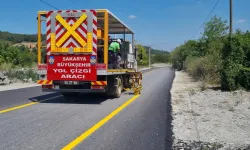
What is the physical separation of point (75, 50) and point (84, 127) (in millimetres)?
4658

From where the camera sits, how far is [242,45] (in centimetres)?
1702

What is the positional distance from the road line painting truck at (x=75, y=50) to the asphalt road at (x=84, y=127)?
2.76ft

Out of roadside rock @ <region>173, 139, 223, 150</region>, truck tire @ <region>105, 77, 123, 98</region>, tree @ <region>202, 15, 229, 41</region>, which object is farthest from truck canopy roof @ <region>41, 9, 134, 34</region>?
tree @ <region>202, 15, 229, 41</region>

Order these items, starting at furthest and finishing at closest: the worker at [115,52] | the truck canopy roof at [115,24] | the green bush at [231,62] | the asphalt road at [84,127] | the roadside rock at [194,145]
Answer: the green bush at [231,62]
the worker at [115,52]
the truck canopy roof at [115,24]
the asphalt road at [84,127]
the roadside rock at [194,145]

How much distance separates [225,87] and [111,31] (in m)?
6.62

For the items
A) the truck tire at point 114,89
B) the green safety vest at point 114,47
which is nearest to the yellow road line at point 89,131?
the truck tire at point 114,89

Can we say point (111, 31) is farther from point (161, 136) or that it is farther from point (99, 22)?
point (161, 136)

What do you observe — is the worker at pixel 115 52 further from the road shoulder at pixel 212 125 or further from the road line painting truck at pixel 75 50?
the road shoulder at pixel 212 125

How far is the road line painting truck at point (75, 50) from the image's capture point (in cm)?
1170

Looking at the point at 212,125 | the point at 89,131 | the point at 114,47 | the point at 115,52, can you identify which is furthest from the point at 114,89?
the point at 89,131

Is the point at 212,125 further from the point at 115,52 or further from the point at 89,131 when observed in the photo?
the point at 115,52

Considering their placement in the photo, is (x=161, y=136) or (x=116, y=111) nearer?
(x=161, y=136)

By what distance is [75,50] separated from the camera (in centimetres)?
1180

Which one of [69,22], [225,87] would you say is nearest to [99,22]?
[69,22]
